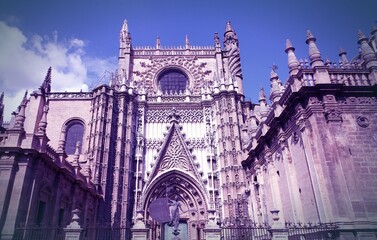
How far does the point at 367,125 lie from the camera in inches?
489

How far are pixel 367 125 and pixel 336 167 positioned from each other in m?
2.70

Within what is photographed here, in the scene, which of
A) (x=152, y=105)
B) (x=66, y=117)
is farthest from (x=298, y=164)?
(x=66, y=117)

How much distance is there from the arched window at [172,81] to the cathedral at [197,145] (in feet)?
0.38

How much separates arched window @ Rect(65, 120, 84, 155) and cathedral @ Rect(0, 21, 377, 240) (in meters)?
0.11

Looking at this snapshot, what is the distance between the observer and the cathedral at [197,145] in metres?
11.8

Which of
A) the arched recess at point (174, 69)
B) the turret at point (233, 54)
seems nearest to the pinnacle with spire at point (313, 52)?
the turret at point (233, 54)

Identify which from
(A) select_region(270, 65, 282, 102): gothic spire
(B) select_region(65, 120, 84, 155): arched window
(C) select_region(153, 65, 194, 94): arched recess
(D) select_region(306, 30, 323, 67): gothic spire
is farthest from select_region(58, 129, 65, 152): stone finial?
(D) select_region(306, 30, 323, 67): gothic spire

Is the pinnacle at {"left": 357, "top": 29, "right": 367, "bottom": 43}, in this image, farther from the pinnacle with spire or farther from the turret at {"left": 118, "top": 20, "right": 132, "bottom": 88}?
the turret at {"left": 118, "top": 20, "right": 132, "bottom": 88}

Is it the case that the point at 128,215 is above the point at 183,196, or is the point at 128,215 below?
below

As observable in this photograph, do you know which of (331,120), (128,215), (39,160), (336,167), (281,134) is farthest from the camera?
(128,215)

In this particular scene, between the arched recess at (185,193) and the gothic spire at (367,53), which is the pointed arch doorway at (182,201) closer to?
the arched recess at (185,193)

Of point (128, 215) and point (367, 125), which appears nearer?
point (367, 125)

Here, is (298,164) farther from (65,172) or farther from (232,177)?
(65,172)

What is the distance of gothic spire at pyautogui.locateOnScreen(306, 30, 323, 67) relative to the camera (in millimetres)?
13219
